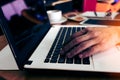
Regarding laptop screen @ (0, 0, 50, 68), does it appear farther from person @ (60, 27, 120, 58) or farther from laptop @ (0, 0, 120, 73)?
person @ (60, 27, 120, 58)

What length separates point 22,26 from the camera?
0.59m

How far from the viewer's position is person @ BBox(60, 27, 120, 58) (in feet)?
1.65

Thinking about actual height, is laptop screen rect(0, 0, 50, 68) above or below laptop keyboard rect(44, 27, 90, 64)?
above

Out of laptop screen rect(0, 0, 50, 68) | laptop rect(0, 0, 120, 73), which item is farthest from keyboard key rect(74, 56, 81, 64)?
laptop screen rect(0, 0, 50, 68)

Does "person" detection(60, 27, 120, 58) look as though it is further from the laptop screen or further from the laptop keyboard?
the laptop screen

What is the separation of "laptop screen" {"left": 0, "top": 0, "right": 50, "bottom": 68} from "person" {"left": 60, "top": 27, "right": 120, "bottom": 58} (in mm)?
113

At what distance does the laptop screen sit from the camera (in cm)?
47

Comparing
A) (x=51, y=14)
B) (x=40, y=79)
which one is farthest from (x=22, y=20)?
(x=51, y=14)

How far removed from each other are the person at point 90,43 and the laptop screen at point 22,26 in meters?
0.11

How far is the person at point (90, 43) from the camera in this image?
19.8 inches

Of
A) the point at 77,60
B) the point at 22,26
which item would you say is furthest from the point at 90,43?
the point at 22,26

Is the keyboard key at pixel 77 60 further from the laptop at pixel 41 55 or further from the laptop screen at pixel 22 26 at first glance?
the laptop screen at pixel 22 26

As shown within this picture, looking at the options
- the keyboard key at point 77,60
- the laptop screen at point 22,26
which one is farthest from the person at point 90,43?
the laptop screen at point 22,26

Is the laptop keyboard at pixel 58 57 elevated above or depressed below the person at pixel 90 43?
below
